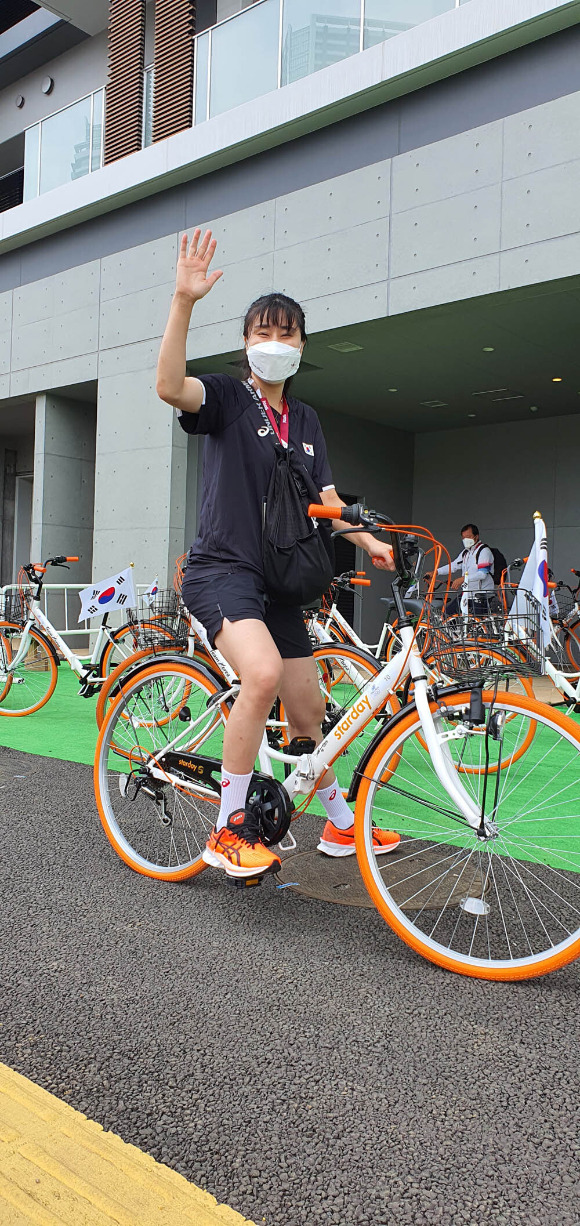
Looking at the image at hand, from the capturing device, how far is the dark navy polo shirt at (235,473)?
8.84 feet

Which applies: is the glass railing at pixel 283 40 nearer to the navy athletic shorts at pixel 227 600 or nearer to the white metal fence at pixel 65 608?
the white metal fence at pixel 65 608

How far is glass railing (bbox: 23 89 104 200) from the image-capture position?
474 inches

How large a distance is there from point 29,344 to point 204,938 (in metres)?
12.9

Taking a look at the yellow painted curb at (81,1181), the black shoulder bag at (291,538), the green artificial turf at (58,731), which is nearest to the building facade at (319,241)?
the green artificial turf at (58,731)

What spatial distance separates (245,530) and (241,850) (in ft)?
3.15

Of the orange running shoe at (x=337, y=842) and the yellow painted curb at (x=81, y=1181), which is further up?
the orange running shoe at (x=337, y=842)

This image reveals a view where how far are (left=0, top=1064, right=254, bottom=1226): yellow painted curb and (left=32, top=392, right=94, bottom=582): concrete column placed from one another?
40.8 ft

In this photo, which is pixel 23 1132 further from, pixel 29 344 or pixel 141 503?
pixel 29 344

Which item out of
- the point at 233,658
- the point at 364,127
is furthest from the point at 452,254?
the point at 233,658

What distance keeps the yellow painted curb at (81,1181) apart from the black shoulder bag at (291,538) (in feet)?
5.03

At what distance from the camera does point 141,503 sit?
1180cm

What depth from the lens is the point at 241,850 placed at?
253 cm

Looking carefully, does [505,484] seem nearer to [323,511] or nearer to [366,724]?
[366,724]

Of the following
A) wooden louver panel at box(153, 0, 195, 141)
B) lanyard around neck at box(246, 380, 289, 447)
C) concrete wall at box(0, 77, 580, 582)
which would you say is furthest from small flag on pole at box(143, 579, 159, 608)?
wooden louver panel at box(153, 0, 195, 141)
